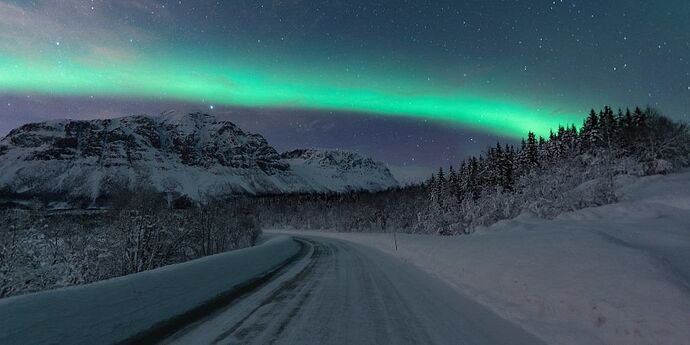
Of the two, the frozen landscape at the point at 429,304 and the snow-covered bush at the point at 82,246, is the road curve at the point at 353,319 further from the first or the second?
the snow-covered bush at the point at 82,246

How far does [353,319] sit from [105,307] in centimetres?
403

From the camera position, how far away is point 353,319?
805 centimetres

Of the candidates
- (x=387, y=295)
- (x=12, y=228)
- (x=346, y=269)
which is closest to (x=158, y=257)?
(x=12, y=228)

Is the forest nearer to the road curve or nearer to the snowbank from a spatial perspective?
the snowbank

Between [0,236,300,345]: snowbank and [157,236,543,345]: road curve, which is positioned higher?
[0,236,300,345]: snowbank

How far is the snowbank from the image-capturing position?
5.34 m

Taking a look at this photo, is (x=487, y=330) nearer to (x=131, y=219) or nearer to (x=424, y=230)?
(x=131, y=219)

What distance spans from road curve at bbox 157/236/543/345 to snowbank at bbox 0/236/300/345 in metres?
0.86

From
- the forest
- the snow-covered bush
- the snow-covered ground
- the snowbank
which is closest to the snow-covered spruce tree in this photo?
the forest

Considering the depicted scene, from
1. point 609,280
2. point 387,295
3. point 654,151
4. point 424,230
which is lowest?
point 424,230

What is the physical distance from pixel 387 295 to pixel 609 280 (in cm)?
494

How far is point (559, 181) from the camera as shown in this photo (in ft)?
153

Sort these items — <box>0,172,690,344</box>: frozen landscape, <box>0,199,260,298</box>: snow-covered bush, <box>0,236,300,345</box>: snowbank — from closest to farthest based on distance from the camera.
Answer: <box>0,236,300,345</box>: snowbank, <box>0,172,690,344</box>: frozen landscape, <box>0,199,260,298</box>: snow-covered bush

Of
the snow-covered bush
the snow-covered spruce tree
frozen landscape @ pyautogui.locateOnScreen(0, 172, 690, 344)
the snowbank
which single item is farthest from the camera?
the snow-covered spruce tree
